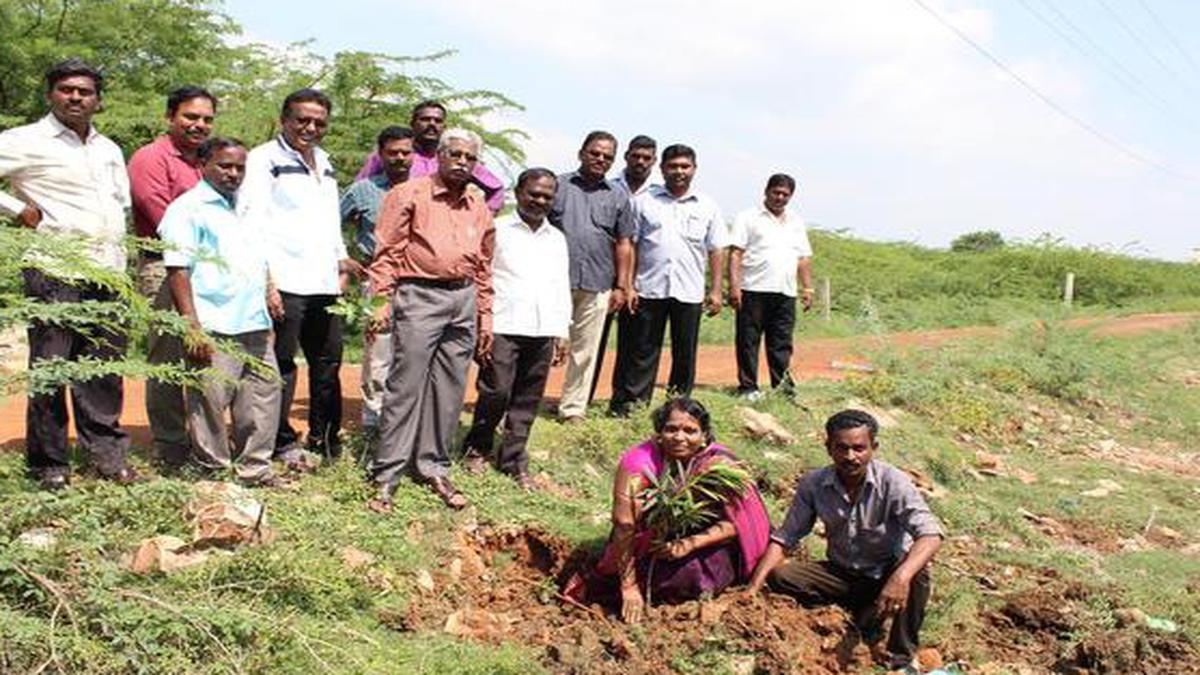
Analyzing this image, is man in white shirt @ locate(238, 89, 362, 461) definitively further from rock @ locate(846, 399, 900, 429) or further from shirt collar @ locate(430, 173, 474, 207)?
rock @ locate(846, 399, 900, 429)

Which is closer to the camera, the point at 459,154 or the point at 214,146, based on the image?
the point at 214,146

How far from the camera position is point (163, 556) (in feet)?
13.0

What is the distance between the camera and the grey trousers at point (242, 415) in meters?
4.91

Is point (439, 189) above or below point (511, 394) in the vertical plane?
above

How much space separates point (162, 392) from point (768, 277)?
4.21m

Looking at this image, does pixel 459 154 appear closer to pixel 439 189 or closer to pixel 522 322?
pixel 439 189

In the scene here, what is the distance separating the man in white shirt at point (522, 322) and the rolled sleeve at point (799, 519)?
144 centimetres

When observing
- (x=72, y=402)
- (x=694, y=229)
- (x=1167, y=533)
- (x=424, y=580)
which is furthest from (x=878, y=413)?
(x=72, y=402)

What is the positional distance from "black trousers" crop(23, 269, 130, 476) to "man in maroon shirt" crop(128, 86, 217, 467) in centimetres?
21

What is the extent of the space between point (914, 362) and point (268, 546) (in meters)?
7.48

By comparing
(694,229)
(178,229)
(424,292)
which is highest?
(694,229)

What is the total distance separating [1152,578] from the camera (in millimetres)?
5957

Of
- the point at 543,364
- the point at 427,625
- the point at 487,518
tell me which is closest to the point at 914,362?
the point at 543,364

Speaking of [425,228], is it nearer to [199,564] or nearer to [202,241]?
[202,241]
